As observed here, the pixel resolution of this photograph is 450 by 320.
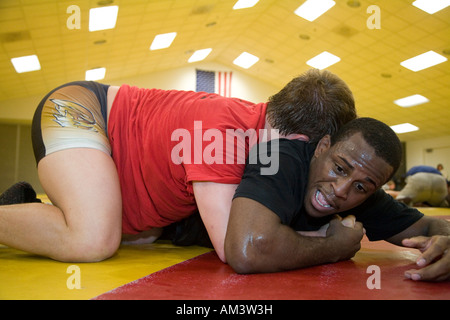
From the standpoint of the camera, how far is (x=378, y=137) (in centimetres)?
150

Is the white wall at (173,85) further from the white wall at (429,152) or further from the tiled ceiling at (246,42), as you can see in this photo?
the white wall at (429,152)

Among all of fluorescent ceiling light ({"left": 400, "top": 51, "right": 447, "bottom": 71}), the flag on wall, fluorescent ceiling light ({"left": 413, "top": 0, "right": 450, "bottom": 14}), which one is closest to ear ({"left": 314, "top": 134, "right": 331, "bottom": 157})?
fluorescent ceiling light ({"left": 413, "top": 0, "right": 450, "bottom": 14})

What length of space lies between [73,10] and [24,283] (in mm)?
6810

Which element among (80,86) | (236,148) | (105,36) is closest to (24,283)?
(236,148)

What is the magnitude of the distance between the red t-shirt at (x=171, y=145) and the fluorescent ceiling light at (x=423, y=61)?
919cm

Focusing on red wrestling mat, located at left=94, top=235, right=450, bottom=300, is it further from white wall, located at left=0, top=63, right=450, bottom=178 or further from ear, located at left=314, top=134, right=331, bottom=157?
white wall, located at left=0, top=63, right=450, bottom=178

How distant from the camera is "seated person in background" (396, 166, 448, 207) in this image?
6.63 meters

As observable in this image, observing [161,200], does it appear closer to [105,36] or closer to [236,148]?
[236,148]

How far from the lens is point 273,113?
165 cm

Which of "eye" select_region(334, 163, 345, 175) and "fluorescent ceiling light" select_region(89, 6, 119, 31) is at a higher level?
"fluorescent ceiling light" select_region(89, 6, 119, 31)

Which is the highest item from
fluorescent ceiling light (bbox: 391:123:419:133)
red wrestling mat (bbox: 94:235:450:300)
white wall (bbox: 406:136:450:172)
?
fluorescent ceiling light (bbox: 391:123:419:133)

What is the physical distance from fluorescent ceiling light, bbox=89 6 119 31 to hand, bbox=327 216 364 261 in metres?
6.93

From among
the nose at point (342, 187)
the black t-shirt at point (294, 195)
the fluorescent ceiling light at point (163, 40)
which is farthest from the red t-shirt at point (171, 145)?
the fluorescent ceiling light at point (163, 40)

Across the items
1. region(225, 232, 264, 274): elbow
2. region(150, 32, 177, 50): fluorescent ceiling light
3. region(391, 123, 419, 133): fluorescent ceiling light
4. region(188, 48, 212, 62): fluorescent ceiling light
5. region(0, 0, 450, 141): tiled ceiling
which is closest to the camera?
region(225, 232, 264, 274): elbow
